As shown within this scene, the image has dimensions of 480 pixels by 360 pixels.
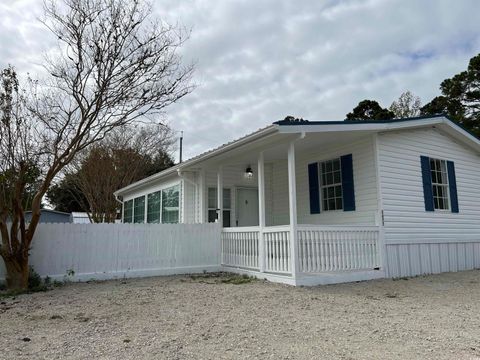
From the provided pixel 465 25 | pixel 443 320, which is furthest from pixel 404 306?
Answer: pixel 465 25

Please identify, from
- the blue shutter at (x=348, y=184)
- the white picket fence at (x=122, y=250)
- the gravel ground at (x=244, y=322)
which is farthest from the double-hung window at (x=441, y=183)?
the white picket fence at (x=122, y=250)

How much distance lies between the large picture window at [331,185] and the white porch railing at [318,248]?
129 centimetres

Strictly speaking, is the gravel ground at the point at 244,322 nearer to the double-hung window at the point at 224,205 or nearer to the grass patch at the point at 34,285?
the grass patch at the point at 34,285

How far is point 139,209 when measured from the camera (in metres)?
16.3

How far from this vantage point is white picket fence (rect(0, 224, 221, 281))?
8203mm

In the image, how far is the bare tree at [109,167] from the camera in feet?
68.8

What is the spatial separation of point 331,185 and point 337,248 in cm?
211

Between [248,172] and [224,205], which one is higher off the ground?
[248,172]

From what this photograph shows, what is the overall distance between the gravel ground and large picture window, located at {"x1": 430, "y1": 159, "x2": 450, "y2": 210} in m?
3.05

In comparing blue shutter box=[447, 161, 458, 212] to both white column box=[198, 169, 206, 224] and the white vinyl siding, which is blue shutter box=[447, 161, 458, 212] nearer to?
the white vinyl siding

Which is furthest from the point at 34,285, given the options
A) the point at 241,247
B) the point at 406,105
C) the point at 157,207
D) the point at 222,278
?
Result: the point at 406,105

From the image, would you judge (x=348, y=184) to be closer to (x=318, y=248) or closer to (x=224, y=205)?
(x=318, y=248)

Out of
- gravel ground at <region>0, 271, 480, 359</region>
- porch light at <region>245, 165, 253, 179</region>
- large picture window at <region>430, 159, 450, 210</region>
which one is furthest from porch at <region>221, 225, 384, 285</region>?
porch light at <region>245, 165, 253, 179</region>

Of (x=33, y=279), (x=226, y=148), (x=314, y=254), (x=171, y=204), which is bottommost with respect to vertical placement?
(x=33, y=279)
